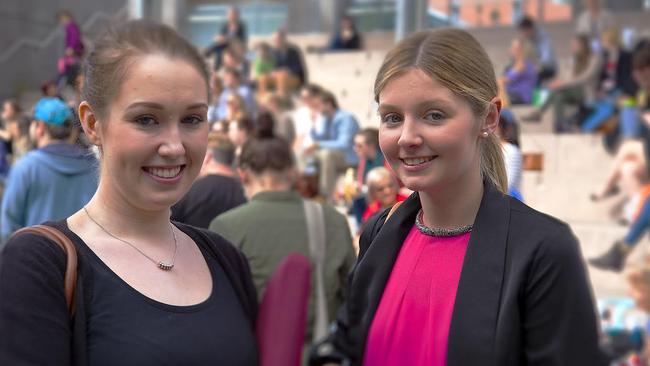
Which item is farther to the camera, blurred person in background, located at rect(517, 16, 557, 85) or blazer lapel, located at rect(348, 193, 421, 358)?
blurred person in background, located at rect(517, 16, 557, 85)

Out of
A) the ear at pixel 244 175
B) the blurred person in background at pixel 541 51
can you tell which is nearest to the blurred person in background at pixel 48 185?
the ear at pixel 244 175

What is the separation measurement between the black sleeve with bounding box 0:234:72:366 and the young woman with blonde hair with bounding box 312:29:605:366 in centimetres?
80

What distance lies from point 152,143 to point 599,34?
12755mm

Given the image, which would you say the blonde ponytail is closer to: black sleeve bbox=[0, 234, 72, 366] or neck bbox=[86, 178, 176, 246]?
neck bbox=[86, 178, 176, 246]

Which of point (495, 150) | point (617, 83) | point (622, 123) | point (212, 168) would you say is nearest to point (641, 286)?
point (212, 168)

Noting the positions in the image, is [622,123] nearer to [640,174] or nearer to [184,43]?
[640,174]

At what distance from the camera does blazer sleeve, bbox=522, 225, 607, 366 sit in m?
2.17

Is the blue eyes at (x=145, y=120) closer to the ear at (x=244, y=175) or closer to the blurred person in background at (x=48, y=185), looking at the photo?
the ear at (x=244, y=175)

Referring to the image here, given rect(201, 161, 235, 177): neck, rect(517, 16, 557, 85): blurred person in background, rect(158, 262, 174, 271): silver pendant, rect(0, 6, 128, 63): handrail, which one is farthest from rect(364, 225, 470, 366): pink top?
rect(0, 6, 128, 63): handrail

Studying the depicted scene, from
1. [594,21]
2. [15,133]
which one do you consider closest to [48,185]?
[15,133]

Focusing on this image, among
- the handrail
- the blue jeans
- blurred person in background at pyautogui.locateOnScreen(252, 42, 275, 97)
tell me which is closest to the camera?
the blue jeans

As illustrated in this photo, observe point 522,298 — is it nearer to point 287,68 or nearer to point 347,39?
point 287,68

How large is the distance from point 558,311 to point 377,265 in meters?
0.54

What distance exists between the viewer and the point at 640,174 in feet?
30.3
